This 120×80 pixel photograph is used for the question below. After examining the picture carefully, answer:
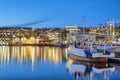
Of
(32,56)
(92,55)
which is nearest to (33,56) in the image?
(32,56)

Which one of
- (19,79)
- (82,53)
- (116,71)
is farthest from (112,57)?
(19,79)

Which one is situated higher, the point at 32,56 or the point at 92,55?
the point at 92,55

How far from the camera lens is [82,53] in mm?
33938

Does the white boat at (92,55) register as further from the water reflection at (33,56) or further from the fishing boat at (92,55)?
the water reflection at (33,56)

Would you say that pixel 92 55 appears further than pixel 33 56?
No

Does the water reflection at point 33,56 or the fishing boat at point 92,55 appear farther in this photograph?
the water reflection at point 33,56

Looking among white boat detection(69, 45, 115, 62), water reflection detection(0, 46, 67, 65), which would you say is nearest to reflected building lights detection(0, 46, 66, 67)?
water reflection detection(0, 46, 67, 65)

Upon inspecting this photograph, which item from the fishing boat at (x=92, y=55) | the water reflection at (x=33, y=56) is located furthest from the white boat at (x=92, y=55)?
the water reflection at (x=33, y=56)

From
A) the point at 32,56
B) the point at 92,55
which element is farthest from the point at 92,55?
the point at 32,56

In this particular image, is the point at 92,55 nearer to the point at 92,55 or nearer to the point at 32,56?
Answer: the point at 92,55

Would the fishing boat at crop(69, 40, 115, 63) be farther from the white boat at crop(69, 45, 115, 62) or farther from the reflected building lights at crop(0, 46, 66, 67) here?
the reflected building lights at crop(0, 46, 66, 67)

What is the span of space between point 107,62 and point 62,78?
9.27 meters

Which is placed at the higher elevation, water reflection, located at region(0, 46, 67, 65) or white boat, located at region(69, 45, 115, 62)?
white boat, located at region(69, 45, 115, 62)

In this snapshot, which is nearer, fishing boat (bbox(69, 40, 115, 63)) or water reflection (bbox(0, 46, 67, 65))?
fishing boat (bbox(69, 40, 115, 63))
